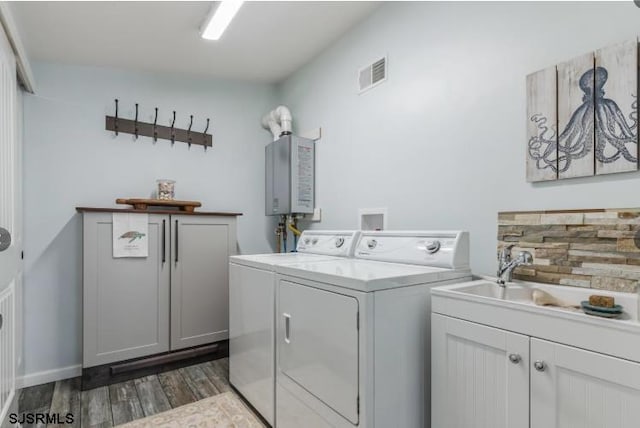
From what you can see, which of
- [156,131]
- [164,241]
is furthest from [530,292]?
[156,131]

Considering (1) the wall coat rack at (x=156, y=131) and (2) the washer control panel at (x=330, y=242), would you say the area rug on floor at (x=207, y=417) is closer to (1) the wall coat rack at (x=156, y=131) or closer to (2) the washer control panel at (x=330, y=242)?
(2) the washer control panel at (x=330, y=242)

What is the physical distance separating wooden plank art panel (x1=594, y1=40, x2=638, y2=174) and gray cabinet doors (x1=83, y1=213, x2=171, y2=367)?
2.70m

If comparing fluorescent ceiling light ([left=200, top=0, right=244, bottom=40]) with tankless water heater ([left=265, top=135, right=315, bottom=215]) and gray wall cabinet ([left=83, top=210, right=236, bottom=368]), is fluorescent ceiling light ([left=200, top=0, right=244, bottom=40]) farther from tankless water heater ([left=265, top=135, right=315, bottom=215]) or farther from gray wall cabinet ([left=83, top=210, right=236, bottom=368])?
gray wall cabinet ([left=83, top=210, right=236, bottom=368])

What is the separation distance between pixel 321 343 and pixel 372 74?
6.36 ft

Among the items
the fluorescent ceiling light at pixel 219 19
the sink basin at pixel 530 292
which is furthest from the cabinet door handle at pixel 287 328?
the fluorescent ceiling light at pixel 219 19

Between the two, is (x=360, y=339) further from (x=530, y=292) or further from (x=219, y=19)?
(x=219, y=19)

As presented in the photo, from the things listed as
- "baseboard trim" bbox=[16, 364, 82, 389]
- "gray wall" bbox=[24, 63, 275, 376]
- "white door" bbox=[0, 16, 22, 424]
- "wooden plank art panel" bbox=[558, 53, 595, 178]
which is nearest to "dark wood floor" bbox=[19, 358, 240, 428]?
"baseboard trim" bbox=[16, 364, 82, 389]

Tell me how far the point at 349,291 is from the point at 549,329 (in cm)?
69

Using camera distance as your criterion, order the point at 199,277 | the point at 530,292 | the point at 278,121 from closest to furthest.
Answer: the point at 530,292 → the point at 199,277 → the point at 278,121

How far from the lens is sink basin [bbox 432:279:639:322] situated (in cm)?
129

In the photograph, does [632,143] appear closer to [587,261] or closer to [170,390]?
[587,261]

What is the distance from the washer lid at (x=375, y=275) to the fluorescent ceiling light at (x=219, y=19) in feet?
5.28

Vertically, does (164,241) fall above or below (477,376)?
above

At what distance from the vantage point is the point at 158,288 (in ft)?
8.77
